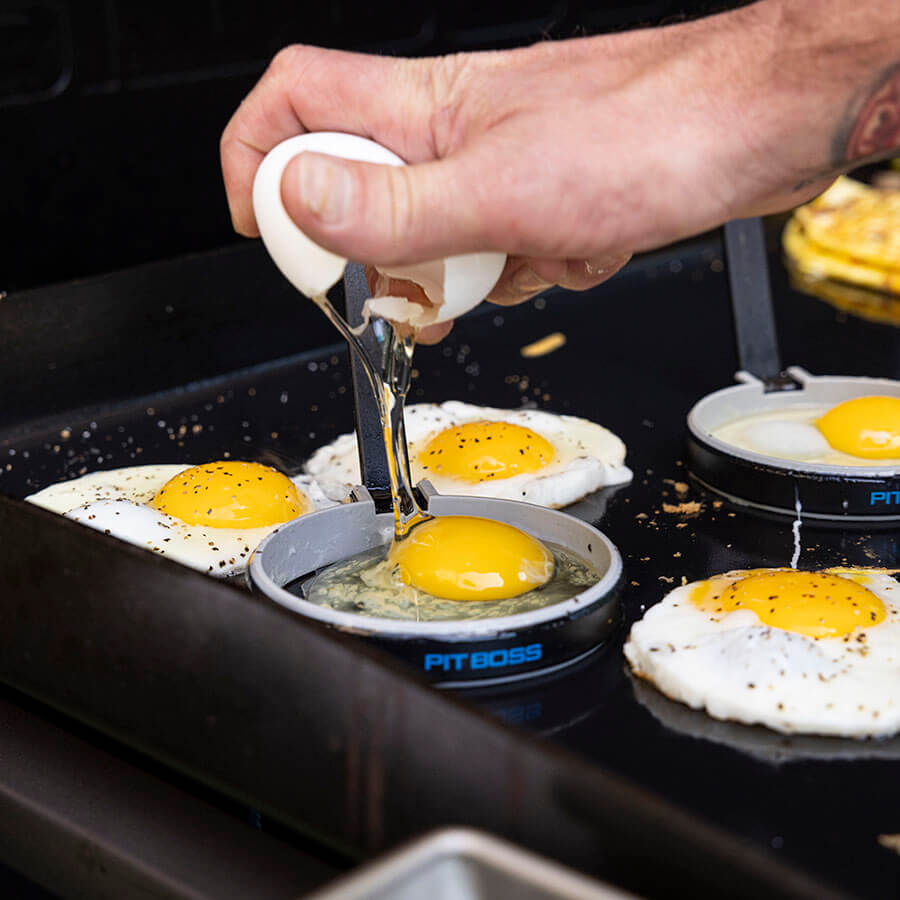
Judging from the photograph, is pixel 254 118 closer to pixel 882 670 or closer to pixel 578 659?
pixel 578 659

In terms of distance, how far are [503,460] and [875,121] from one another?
3.01ft

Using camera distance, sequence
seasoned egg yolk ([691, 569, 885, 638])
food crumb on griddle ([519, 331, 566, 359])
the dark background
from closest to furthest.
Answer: seasoned egg yolk ([691, 569, 885, 638]) → food crumb on griddle ([519, 331, 566, 359]) → the dark background

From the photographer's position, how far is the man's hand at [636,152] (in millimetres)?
1324

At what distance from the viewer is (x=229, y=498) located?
79.6 inches

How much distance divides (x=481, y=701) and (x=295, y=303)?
4.96ft

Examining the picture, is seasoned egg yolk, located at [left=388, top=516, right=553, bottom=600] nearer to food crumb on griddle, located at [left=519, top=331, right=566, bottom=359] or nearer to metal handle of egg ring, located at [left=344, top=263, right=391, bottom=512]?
metal handle of egg ring, located at [left=344, top=263, right=391, bottom=512]

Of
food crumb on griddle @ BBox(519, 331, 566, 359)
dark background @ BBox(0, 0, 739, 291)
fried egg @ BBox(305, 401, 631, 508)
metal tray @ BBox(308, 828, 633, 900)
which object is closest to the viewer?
metal tray @ BBox(308, 828, 633, 900)

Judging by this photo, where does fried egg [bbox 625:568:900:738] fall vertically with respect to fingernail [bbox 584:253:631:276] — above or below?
below

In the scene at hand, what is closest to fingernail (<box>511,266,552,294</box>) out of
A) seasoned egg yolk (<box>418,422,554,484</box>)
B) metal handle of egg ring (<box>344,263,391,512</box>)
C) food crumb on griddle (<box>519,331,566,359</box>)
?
metal handle of egg ring (<box>344,263,391,512</box>)

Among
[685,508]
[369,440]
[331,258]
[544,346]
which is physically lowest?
[685,508]

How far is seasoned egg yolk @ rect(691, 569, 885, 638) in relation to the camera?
1614 mm

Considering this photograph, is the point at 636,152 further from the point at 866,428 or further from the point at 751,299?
the point at 751,299

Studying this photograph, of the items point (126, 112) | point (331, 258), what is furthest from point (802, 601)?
point (126, 112)

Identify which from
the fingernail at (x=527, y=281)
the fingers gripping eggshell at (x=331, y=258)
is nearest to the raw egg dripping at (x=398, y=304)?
the fingers gripping eggshell at (x=331, y=258)
